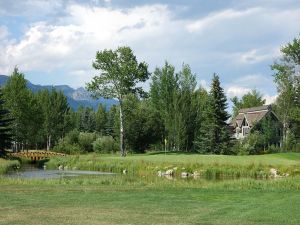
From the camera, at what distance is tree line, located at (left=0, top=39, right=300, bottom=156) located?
189 ft

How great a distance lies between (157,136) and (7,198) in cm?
5284

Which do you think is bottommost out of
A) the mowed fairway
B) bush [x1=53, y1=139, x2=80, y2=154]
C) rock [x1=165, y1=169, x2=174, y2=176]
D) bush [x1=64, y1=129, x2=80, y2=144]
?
rock [x1=165, y1=169, x2=174, y2=176]

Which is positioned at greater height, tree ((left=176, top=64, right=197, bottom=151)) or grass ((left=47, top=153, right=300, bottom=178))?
tree ((left=176, top=64, right=197, bottom=151))

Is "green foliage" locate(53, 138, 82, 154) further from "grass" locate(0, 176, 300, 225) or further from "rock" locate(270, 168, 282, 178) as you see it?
"grass" locate(0, 176, 300, 225)

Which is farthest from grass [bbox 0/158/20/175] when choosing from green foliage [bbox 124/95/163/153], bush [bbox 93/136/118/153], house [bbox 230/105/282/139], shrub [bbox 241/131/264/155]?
house [bbox 230/105/282/139]

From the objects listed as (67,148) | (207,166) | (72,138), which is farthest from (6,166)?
(72,138)

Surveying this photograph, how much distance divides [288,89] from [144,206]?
5768cm

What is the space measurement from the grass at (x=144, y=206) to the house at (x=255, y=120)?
5713cm

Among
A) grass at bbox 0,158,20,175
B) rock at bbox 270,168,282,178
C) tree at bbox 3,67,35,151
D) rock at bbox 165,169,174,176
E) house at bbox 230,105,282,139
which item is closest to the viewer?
rock at bbox 270,168,282,178

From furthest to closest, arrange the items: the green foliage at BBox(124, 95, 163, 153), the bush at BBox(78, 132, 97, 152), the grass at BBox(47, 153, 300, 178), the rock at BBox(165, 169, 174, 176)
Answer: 1. the bush at BBox(78, 132, 97, 152)
2. the green foliage at BBox(124, 95, 163, 153)
3. the rock at BBox(165, 169, 174, 176)
4. the grass at BBox(47, 153, 300, 178)

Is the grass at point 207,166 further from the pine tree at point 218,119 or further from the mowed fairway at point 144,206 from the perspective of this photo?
the mowed fairway at point 144,206

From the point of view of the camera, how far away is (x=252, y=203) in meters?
15.0

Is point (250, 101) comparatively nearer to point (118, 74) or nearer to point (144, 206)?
point (118, 74)

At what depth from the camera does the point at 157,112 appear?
6988 centimetres
